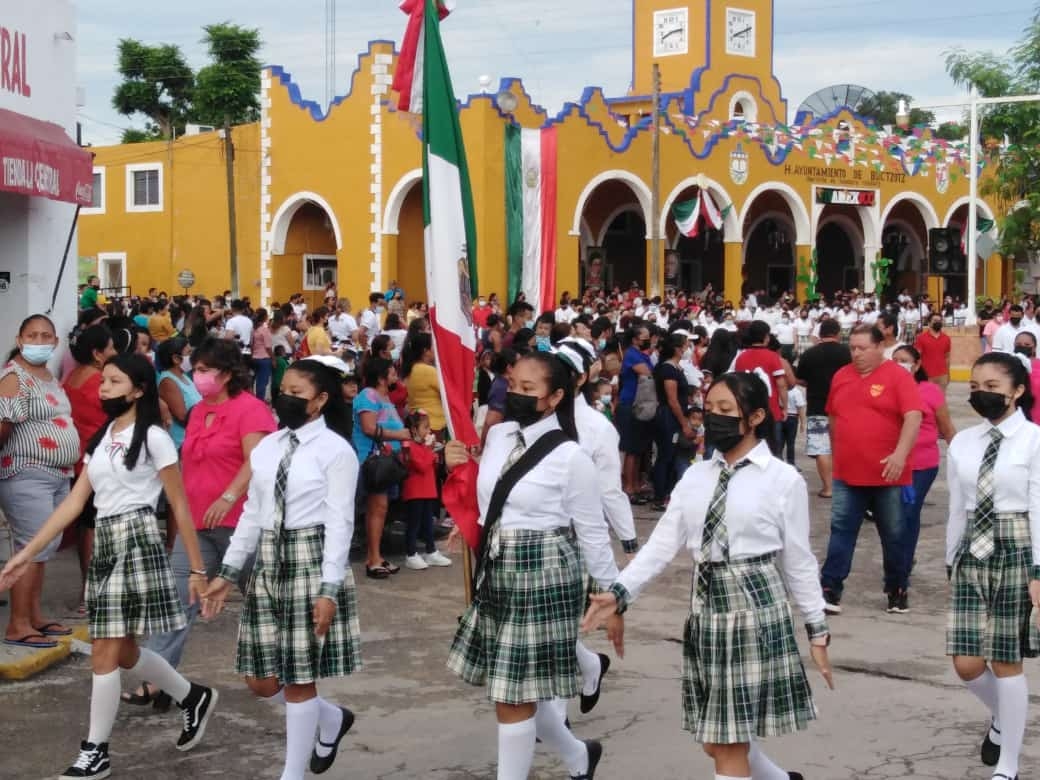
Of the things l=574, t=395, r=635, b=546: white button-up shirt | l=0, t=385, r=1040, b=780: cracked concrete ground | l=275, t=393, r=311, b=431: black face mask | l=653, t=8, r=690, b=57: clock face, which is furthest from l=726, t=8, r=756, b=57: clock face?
l=275, t=393, r=311, b=431: black face mask

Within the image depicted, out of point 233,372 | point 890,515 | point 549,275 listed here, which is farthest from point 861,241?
point 233,372

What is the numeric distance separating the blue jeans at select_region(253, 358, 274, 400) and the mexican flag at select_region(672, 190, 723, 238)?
57.0 ft

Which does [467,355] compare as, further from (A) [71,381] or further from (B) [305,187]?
(B) [305,187]

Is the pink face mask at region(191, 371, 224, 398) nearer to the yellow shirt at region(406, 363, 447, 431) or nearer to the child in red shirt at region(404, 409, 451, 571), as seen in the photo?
the child in red shirt at region(404, 409, 451, 571)

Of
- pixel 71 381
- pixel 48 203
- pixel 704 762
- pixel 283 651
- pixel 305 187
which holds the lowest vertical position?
pixel 704 762

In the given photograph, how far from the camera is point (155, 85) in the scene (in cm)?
6225

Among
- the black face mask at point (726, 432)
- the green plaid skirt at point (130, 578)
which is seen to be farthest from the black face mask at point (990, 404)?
the green plaid skirt at point (130, 578)

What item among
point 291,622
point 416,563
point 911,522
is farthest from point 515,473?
point 416,563

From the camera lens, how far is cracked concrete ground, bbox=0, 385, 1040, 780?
583 centimetres

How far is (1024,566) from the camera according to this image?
5.61 metres

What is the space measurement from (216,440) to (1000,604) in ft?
11.3

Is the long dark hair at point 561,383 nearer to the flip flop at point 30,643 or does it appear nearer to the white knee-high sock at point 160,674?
the white knee-high sock at point 160,674

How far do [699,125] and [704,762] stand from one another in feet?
103

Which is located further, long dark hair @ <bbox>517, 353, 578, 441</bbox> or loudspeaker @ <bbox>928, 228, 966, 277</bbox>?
loudspeaker @ <bbox>928, 228, 966, 277</bbox>
